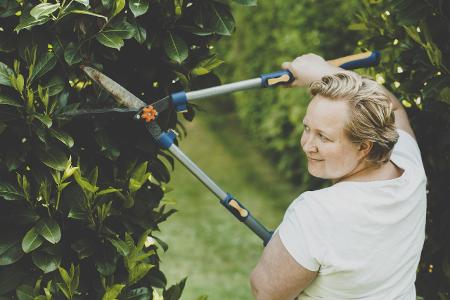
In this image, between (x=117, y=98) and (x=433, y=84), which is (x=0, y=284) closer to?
(x=117, y=98)

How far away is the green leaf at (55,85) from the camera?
2.34 meters

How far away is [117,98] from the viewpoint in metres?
2.44

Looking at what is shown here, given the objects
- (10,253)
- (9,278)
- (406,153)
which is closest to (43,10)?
(10,253)

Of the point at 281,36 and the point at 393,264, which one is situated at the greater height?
the point at 393,264

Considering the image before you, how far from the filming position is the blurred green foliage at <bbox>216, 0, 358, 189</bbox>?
6867 mm

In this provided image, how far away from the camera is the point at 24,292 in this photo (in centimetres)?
239

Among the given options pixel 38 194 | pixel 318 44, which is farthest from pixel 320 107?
pixel 318 44

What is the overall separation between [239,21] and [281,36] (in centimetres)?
264

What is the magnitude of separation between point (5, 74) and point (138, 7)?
1.73ft

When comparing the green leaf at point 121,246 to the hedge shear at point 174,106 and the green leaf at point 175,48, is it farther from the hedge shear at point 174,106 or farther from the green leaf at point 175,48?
the green leaf at point 175,48

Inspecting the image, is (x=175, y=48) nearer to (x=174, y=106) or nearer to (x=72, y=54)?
(x=174, y=106)

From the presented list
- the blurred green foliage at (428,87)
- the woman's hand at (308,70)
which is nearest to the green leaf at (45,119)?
the woman's hand at (308,70)

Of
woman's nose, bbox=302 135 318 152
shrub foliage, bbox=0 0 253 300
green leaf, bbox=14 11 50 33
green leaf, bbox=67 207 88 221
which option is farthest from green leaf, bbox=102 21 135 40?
woman's nose, bbox=302 135 318 152

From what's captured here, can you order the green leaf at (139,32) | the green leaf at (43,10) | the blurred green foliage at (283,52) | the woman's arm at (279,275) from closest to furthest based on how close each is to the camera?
the green leaf at (43,10), the woman's arm at (279,275), the green leaf at (139,32), the blurred green foliage at (283,52)
